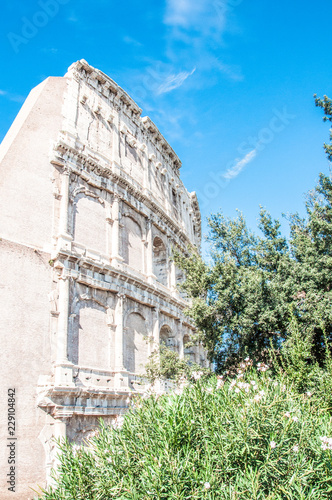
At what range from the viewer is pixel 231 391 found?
7.35m

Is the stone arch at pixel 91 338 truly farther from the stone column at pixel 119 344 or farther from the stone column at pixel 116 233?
the stone column at pixel 116 233

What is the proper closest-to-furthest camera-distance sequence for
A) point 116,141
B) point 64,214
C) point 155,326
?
1. point 64,214
2. point 155,326
3. point 116,141

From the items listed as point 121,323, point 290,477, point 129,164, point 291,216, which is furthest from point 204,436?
point 129,164

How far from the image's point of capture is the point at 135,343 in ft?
53.9

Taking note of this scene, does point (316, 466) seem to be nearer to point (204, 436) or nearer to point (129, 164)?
point (204, 436)

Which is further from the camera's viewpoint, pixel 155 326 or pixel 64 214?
pixel 155 326

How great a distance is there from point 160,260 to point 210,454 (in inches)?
646

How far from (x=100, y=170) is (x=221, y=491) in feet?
45.8

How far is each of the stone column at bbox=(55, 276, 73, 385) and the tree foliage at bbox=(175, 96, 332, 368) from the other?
4.41 m

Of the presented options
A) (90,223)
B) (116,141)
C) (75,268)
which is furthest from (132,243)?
(116,141)

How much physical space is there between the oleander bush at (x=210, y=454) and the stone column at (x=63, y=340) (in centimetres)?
530

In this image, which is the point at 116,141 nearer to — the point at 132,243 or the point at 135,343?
the point at 132,243

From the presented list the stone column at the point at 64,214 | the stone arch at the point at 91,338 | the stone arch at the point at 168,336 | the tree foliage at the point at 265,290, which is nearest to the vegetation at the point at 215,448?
the tree foliage at the point at 265,290

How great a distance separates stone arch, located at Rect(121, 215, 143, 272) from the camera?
17.9 meters
